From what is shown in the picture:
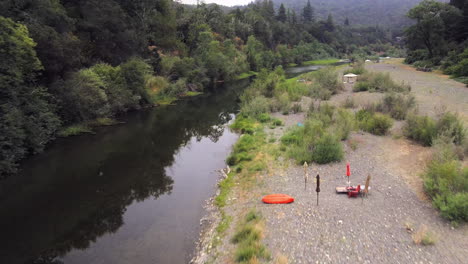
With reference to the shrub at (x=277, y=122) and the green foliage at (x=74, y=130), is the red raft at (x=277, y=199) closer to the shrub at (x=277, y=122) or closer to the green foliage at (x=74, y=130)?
the shrub at (x=277, y=122)

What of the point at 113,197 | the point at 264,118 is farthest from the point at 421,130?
the point at 113,197

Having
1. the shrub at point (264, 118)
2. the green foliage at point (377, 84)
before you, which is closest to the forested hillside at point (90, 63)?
the shrub at point (264, 118)

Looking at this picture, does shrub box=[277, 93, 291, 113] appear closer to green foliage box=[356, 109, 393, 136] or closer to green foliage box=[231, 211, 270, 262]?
green foliage box=[356, 109, 393, 136]

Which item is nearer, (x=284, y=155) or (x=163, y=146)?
(x=284, y=155)

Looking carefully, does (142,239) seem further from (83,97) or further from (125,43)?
(125,43)

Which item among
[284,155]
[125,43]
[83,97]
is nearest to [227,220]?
[284,155]

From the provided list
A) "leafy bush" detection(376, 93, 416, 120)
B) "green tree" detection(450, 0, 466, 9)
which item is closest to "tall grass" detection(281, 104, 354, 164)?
"leafy bush" detection(376, 93, 416, 120)
